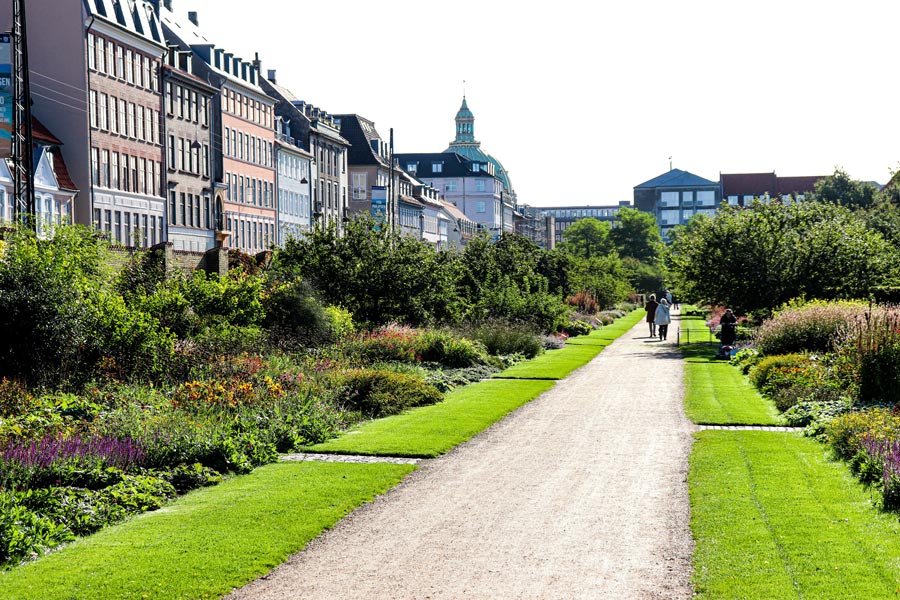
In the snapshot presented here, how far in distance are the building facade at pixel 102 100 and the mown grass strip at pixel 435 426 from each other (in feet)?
106

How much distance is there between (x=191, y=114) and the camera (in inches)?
2645

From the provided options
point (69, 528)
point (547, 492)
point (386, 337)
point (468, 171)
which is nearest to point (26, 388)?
point (69, 528)

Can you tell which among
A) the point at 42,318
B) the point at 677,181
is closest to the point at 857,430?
the point at 42,318

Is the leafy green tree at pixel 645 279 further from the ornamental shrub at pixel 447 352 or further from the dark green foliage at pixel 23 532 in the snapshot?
the dark green foliage at pixel 23 532

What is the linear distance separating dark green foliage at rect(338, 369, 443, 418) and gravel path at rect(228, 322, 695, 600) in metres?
2.70

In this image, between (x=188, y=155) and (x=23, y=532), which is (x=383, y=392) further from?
(x=188, y=155)

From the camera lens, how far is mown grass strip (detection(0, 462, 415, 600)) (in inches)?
352

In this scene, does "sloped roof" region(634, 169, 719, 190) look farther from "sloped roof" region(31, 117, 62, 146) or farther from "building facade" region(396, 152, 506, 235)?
"sloped roof" region(31, 117, 62, 146)

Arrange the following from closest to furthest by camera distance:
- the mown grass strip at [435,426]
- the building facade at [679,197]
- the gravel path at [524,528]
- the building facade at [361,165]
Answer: the gravel path at [524,528] → the mown grass strip at [435,426] → the building facade at [361,165] → the building facade at [679,197]

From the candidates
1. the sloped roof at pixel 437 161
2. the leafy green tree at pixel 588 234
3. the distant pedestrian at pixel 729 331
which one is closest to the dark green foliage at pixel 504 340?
the distant pedestrian at pixel 729 331

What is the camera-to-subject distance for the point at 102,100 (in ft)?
178

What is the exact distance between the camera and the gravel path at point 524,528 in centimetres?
912

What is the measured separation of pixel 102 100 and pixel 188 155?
41.5ft

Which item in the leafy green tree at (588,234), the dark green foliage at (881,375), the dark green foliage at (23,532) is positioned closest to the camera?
the dark green foliage at (23,532)
